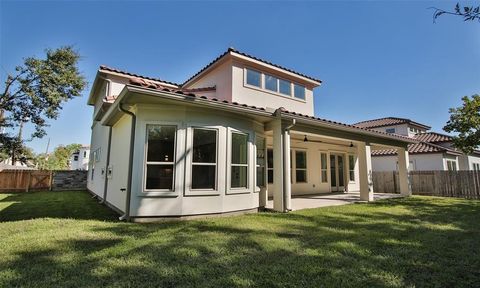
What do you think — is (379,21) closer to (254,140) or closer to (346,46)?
(346,46)

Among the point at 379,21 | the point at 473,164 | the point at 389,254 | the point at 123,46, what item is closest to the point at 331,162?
the point at 379,21

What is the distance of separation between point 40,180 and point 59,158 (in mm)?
35719

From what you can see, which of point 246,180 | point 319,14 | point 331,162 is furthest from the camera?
point 331,162

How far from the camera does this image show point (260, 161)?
8617 mm

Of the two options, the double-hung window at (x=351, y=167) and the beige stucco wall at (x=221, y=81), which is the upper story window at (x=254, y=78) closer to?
the beige stucco wall at (x=221, y=81)

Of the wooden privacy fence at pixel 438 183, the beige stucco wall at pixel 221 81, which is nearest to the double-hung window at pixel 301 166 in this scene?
the beige stucco wall at pixel 221 81

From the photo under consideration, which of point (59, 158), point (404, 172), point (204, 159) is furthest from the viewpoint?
point (59, 158)

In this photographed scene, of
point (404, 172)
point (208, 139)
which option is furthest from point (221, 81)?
point (404, 172)

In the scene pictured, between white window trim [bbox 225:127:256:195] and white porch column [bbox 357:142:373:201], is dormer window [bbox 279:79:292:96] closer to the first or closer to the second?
white porch column [bbox 357:142:373:201]

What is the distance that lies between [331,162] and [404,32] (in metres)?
8.34

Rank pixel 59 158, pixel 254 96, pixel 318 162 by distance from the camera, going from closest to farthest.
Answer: pixel 254 96, pixel 318 162, pixel 59 158

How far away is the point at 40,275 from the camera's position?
3.21m

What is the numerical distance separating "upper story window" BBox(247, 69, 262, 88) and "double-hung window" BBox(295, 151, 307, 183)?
4403 mm

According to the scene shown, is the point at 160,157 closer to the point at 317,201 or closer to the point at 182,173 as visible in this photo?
the point at 182,173
